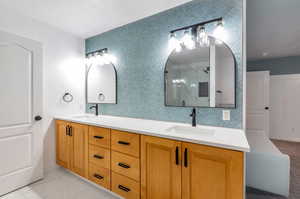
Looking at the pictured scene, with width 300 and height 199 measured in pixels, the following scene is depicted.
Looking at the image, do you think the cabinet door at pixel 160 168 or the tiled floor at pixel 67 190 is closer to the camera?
the cabinet door at pixel 160 168

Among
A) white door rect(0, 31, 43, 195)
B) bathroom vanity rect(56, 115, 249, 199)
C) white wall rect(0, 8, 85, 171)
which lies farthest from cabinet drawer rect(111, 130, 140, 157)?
white wall rect(0, 8, 85, 171)

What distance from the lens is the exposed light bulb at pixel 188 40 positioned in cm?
179

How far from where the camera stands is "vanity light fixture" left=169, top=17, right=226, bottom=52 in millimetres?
1623

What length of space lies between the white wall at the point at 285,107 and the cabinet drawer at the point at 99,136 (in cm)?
536

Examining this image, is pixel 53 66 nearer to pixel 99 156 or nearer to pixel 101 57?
pixel 101 57

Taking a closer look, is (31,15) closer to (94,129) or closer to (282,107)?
(94,129)

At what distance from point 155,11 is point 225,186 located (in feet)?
6.99

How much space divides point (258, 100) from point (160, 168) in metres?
4.44

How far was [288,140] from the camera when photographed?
180 inches

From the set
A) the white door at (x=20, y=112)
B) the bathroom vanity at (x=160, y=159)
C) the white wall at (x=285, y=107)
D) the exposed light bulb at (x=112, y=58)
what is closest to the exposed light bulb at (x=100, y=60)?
the exposed light bulb at (x=112, y=58)

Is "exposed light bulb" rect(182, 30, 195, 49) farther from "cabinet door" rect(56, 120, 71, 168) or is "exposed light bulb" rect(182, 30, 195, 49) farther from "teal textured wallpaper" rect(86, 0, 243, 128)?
"cabinet door" rect(56, 120, 71, 168)

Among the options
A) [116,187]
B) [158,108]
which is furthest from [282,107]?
[116,187]

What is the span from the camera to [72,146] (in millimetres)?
2227

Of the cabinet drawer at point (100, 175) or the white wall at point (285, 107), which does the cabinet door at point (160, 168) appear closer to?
the cabinet drawer at point (100, 175)
